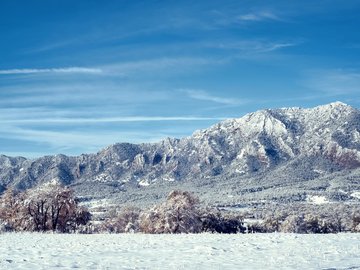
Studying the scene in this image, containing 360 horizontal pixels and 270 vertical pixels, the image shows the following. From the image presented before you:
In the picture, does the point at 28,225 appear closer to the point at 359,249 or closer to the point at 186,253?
the point at 186,253

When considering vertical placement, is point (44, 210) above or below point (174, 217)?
above

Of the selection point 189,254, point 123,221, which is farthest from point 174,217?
point 189,254

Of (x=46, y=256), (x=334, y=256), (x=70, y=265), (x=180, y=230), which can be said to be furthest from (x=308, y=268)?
(x=180, y=230)

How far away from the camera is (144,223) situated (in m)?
53.1

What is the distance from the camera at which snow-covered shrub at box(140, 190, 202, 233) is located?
50625 millimetres

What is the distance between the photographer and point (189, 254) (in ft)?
78.4

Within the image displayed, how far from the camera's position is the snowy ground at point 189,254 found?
20.5 m

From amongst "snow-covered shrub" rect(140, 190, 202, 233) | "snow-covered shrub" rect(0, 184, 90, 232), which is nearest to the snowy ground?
"snow-covered shrub" rect(140, 190, 202, 233)

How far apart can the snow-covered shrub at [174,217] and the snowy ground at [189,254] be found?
19.8 metres

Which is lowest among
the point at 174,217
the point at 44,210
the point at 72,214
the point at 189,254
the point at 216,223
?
the point at 189,254

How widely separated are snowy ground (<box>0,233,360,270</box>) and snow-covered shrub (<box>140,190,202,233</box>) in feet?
64.8

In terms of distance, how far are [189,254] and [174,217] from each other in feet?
89.8

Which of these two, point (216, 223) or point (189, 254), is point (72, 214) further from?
point (189, 254)

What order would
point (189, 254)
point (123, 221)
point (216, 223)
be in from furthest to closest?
point (123, 221), point (216, 223), point (189, 254)
